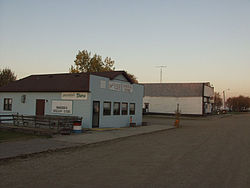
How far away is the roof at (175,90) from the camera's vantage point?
169 feet

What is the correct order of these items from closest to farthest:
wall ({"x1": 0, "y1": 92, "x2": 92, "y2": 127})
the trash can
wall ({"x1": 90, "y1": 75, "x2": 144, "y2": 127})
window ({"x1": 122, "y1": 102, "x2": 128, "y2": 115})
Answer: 1. the trash can
2. wall ({"x1": 0, "y1": 92, "x2": 92, "y2": 127})
3. wall ({"x1": 90, "y1": 75, "x2": 144, "y2": 127})
4. window ({"x1": 122, "y1": 102, "x2": 128, "y2": 115})

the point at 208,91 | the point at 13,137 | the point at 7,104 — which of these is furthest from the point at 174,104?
the point at 13,137

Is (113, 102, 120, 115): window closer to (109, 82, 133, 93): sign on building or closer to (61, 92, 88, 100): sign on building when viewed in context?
(109, 82, 133, 93): sign on building

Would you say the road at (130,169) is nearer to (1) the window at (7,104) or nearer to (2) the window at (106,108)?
(2) the window at (106,108)

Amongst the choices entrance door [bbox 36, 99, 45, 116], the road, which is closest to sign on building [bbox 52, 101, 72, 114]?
entrance door [bbox 36, 99, 45, 116]

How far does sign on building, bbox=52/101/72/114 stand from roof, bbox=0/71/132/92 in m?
1.09

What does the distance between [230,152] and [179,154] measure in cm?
254

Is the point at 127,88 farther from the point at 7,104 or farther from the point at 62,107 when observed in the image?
the point at 7,104

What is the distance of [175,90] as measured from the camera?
5422 centimetres

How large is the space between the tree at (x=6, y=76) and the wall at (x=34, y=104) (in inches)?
1390

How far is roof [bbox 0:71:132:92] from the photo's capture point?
21.6m

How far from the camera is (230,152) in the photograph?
11.9 metres

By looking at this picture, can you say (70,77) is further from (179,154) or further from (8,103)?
(179,154)

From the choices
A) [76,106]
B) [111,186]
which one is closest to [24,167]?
[111,186]
